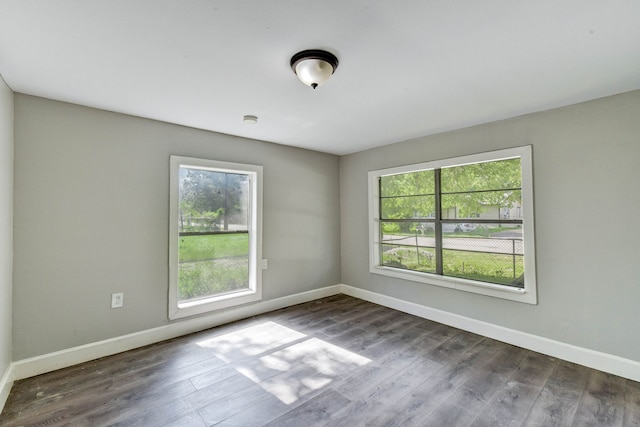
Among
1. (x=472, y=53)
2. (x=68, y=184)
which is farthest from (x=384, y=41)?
(x=68, y=184)

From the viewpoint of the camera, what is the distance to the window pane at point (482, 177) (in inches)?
119

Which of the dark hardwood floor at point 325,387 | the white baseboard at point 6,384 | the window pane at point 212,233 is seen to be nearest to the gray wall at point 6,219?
the white baseboard at point 6,384

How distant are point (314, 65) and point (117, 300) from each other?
2.77m

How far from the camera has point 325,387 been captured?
7.12 ft

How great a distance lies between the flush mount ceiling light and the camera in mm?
1750

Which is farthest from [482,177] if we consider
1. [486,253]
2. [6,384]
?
[6,384]

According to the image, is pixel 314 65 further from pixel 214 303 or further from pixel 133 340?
pixel 133 340

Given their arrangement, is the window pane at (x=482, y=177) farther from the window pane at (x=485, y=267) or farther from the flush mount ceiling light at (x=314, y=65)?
the flush mount ceiling light at (x=314, y=65)

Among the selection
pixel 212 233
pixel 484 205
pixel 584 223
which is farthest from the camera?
pixel 212 233

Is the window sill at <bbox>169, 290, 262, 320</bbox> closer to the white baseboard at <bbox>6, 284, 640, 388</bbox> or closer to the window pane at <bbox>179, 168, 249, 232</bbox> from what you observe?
the white baseboard at <bbox>6, 284, 640, 388</bbox>

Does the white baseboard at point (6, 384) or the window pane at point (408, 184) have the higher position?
the window pane at point (408, 184)

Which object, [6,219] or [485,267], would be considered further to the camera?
[485,267]

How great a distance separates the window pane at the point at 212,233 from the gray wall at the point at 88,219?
24 cm

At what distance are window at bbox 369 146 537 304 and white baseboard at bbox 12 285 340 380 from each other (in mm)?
1748
